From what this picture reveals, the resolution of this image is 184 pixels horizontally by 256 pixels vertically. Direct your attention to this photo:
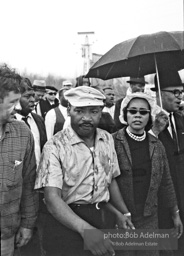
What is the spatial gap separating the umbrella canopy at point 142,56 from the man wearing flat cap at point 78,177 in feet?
3.43

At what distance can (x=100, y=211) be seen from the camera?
271 centimetres

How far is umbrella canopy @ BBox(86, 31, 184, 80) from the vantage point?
3.60 meters

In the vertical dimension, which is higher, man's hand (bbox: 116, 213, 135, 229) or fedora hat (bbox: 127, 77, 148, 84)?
fedora hat (bbox: 127, 77, 148, 84)

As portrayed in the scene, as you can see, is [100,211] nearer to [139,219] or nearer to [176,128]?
[139,219]

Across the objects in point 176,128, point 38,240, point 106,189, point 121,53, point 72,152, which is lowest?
point 38,240

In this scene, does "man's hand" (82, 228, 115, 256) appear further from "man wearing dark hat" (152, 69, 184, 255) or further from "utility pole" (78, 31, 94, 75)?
"utility pole" (78, 31, 94, 75)

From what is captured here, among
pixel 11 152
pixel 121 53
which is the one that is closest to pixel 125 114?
pixel 121 53

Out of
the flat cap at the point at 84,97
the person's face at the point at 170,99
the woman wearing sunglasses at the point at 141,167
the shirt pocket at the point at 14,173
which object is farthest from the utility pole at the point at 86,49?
the shirt pocket at the point at 14,173

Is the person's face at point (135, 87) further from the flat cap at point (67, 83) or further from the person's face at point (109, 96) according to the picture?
the flat cap at point (67, 83)

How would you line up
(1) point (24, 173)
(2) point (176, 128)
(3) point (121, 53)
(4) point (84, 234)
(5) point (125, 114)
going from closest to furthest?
(4) point (84, 234)
(1) point (24, 173)
(5) point (125, 114)
(3) point (121, 53)
(2) point (176, 128)

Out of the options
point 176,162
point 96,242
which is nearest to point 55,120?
point 176,162

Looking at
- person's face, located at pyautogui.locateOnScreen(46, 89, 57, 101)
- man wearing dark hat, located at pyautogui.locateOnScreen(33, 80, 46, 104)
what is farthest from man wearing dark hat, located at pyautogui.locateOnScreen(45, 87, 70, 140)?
person's face, located at pyautogui.locateOnScreen(46, 89, 57, 101)

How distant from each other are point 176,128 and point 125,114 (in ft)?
2.75

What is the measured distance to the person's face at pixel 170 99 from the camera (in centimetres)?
393
